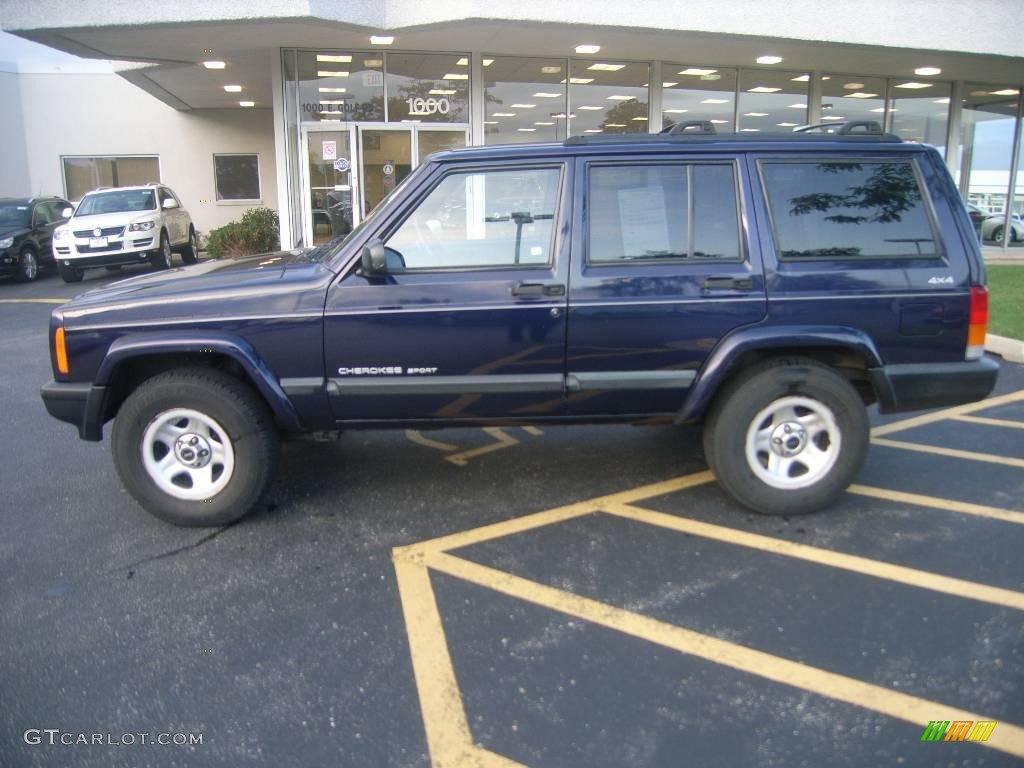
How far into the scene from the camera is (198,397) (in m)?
4.12

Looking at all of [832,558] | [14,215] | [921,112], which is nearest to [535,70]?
[921,112]

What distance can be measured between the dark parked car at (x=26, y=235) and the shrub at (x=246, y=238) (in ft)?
10.7

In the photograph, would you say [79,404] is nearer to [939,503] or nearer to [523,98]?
[939,503]

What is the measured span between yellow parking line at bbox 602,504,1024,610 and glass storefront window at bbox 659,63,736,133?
1197 cm

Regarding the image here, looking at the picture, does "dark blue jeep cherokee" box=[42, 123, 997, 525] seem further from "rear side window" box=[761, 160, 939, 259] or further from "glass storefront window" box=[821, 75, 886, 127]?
"glass storefront window" box=[821, 75, 886, 127]

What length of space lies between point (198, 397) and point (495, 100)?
446 inches

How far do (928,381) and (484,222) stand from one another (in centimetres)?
244

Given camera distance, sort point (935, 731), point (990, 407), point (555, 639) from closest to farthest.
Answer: point (935, 731)
point (555, 639)
point (990, 407)

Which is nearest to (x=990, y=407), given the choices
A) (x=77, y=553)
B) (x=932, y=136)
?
(x=77, y=553)

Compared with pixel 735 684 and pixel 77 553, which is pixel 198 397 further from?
pixel 735 684

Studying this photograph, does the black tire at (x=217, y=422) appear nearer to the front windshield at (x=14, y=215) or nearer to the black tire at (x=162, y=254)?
the black tire at (x=162, y=254)

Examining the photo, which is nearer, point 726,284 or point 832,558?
point 832,558

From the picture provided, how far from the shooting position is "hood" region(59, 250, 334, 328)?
4.07 metres

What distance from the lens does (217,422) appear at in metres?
4.18
